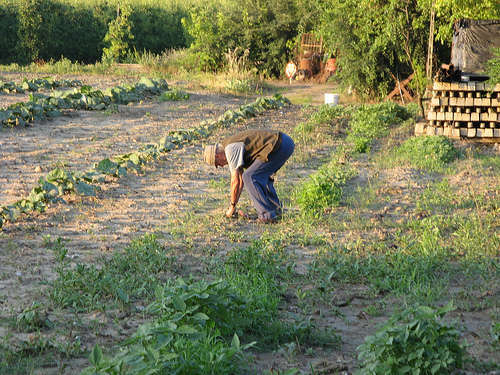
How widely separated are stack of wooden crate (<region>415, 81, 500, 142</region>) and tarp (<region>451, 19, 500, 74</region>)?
Answer: 3.06ft

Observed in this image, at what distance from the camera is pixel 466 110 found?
38.3 ft

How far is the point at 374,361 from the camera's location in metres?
3.68

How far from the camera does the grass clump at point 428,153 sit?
9.77 metres

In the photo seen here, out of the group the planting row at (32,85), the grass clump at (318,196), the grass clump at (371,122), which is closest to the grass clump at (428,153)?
the grass clump at (371,122)

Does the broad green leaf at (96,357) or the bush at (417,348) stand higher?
the broad green leaf at (96,357)

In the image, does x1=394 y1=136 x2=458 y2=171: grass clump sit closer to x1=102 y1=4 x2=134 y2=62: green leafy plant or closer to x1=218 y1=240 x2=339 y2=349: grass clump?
x1=218 y1=240 x2=339 y2=349: grass clump

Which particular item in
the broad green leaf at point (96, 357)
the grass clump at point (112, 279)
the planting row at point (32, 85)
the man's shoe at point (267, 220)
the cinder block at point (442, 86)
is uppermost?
the cinder block at point (442, 86)

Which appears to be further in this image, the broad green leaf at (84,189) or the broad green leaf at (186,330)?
the broad green leaf at (84,189)

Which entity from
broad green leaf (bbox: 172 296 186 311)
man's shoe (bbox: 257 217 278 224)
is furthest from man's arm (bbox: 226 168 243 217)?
broad green leaf (bbox: 172 296 186 311)

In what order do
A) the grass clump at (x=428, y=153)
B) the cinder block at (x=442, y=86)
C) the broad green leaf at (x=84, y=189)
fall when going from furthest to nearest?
the cinder block at (x=442, y=86), the grass clump at (x=428, y=153), the broad green leaf at (x=84, y=189)

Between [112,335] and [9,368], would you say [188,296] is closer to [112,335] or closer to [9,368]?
[112,335]

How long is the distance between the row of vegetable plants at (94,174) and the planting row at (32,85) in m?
5.26

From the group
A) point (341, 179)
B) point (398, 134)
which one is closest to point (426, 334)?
point (341, 179)

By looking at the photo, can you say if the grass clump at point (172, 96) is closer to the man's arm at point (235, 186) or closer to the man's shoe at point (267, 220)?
the man's arm at point (235, 186)
